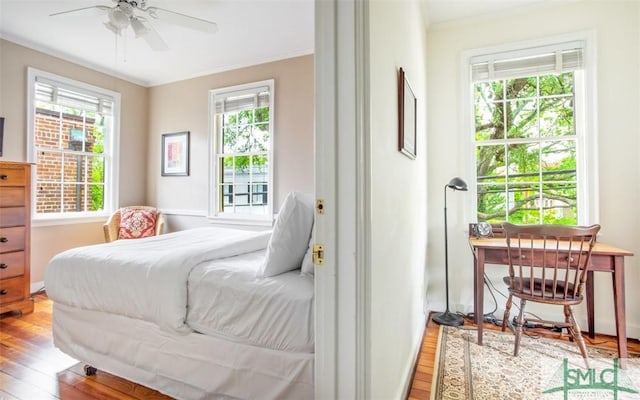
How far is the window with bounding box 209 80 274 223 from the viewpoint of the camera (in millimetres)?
3857

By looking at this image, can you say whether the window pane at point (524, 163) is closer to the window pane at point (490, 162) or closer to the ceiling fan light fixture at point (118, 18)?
the window pane at point (490, 162)

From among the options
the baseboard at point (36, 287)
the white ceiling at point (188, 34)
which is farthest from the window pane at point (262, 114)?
the baseboard at point (36, 287)

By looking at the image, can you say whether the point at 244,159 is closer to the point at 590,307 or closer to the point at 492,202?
the point at 492,202

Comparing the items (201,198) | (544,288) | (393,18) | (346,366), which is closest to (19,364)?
(346,366)

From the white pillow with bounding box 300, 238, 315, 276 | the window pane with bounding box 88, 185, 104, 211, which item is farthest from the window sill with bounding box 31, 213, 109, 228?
the white pillow with bounding box 300, 238, 315, 276

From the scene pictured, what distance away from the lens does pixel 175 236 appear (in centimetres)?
251

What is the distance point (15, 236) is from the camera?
2768 mm

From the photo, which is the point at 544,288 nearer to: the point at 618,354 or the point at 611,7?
the point at 618,354

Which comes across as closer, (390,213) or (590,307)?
(390,213)

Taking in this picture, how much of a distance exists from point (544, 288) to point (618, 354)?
618 mm

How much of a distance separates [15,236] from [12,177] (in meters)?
0.50

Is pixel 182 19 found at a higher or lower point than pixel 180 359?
higher

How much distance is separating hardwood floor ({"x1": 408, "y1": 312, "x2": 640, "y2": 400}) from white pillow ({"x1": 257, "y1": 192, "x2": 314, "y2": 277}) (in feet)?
3.23

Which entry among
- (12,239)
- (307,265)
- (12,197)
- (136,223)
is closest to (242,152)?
(136,223)
